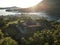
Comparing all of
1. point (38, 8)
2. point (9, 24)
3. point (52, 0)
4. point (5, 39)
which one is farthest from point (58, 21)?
point (5, 39)

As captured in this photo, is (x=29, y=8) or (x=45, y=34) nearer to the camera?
(x=45, y=34)

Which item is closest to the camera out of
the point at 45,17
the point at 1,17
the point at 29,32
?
the point at 29,32

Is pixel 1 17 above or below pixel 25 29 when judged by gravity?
above

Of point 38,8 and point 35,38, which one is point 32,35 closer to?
point 35,38

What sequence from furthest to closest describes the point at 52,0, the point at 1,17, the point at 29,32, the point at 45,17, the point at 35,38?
the point at 52,0, the point at 45,17, the point at 1,17, the point at 29,32, the point at 35,38

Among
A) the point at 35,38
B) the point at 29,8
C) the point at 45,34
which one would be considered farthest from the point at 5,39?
the point at 29,8

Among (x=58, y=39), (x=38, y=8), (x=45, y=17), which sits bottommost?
(x=58, y=39)

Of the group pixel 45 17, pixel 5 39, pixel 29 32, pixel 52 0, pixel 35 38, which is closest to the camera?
pixel 5 39

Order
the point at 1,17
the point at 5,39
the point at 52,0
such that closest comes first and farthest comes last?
the point at 5,39
the point at 1,17
the point at 52,0

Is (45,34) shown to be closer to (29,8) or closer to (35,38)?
(35,38)
